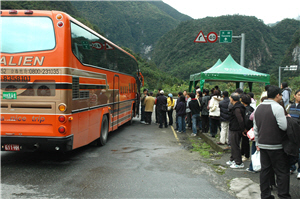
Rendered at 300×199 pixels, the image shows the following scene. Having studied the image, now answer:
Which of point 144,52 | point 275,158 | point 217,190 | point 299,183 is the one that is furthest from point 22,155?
point 144,52

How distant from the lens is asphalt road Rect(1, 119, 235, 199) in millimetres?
4695

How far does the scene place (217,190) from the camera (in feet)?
16.3

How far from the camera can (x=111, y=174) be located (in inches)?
227

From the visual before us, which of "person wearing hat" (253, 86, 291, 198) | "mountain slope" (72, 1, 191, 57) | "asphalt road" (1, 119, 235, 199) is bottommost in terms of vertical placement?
"asphalt road" (1, 119, 235, 199)

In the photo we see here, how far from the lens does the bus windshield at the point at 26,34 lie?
580 cm

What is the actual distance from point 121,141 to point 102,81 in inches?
102

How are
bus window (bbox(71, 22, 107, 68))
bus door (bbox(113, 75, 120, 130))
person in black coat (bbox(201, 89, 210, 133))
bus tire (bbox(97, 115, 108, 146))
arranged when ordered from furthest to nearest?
1. person in black coat (bbox(201, 89, 210, 133))
2. bus door (bbox(113, 75, 120, 130))
3. bus tire (bbox(97, 115, 108, 146))
4. bus window (bbox(71, 22, 107, 68))

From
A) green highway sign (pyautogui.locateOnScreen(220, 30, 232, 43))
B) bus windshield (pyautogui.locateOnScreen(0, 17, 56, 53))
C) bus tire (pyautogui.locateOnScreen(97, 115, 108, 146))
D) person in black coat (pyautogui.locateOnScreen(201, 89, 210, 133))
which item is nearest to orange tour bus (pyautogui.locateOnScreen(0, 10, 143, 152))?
bus windshield (pyautogui.locateOnScreen(0, 17, 56, 53))

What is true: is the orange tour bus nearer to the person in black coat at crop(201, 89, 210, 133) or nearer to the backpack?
the backpack

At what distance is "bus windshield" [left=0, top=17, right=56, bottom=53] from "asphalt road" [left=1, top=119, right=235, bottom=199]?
272cm

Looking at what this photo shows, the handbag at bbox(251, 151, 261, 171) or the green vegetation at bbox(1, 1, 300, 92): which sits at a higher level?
the green vegetation at bbox(1, 1, 300, 92)

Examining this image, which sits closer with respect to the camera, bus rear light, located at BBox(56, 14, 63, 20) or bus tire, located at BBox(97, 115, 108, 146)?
bus rear light, located at BBox(56, 14, 63, 20)

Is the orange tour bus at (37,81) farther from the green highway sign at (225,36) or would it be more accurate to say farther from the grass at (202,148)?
the green highway sign at (225,36)

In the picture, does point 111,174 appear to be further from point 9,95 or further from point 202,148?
point 202,148
